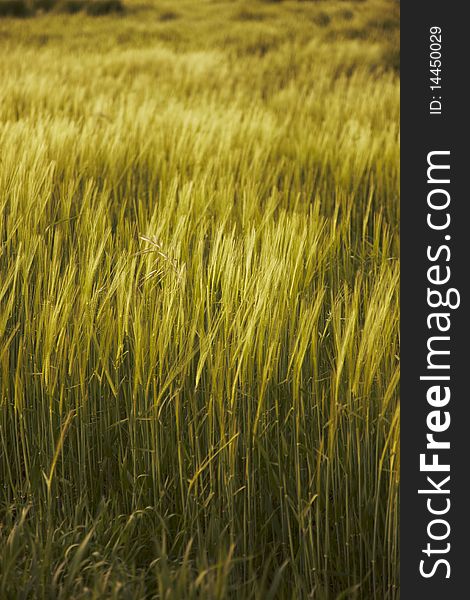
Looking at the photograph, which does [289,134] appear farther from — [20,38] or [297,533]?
[20,38]

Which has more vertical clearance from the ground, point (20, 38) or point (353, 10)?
point (353, 10)

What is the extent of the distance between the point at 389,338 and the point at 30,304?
72 cm

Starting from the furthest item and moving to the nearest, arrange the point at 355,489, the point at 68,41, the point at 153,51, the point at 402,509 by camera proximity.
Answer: the point at 68,41 → the point at 153,51 → the point at 355,489 → the point at 402,509

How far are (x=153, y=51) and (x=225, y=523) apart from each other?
237 inches

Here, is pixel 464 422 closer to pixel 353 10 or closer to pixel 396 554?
pixel 396 554

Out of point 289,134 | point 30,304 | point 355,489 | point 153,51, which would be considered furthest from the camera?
point 153,51

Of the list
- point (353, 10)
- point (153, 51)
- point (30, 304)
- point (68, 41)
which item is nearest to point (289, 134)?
point (30, 304)

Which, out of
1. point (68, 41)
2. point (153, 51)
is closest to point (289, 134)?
point (153, 51)

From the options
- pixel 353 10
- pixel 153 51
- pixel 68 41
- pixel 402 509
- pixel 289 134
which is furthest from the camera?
pixel 353 10

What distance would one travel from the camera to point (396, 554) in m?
1.09

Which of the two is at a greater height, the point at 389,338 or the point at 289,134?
the point at 289,134

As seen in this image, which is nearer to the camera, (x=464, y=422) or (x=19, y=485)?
(x=464, y=422)

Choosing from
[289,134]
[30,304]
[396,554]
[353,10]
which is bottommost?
[396,554]

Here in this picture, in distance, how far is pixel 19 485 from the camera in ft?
4.19
